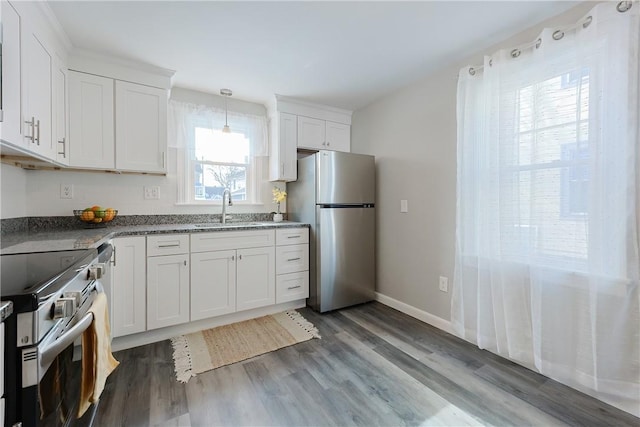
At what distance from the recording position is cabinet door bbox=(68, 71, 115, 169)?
2.14 metres

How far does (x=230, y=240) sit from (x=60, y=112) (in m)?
1.53

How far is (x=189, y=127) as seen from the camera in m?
2.85

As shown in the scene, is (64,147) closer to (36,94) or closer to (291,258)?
(36,94)

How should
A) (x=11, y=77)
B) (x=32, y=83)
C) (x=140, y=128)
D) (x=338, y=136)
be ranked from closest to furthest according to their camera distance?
(x=11, y=77) < (x=32, y=83) < (x=140, y=128) < (x=338, y=136)

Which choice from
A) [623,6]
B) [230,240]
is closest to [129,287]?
[230,240]

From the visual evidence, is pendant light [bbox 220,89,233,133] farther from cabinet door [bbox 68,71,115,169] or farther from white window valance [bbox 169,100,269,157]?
cabinet door [bbox 68,71,115,169]

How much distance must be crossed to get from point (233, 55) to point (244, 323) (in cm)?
234

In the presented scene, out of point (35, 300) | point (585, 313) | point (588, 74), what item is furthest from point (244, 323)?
point (588, 74)

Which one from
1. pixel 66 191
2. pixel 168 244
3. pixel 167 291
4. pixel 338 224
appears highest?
pixel 66 191

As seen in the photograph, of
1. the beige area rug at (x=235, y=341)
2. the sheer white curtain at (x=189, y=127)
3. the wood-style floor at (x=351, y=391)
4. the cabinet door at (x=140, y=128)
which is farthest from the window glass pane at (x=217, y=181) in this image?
the wood-style floor at (x=351, y=391)

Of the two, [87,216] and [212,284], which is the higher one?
[87,216]

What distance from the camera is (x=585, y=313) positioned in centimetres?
160

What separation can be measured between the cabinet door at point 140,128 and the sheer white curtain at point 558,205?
8.40ft

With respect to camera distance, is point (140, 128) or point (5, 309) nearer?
point (5, 309)
